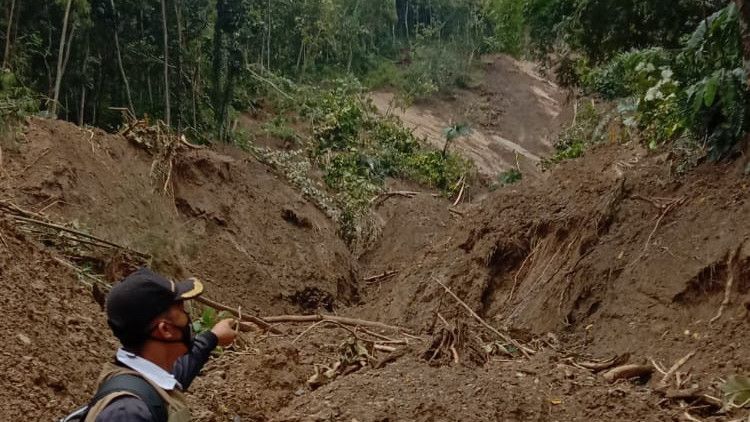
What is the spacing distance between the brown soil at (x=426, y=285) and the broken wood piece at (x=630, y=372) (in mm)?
84

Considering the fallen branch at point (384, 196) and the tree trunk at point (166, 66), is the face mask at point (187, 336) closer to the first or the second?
the tree trunk at point (166, 66)

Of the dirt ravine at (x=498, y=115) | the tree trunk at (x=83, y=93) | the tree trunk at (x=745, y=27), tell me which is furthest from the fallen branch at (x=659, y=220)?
the dirt ravine at (x=498, y=115)

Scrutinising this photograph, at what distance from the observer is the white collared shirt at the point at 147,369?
2.51 m

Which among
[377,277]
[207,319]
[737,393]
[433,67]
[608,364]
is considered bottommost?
[433,67]

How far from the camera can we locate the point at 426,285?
31.4 feet

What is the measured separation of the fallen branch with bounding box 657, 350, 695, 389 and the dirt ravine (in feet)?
70.2

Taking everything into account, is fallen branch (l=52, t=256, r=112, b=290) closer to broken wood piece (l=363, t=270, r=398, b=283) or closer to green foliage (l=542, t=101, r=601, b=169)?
broken wood piece (l=363, t=270, r=398, b=283)

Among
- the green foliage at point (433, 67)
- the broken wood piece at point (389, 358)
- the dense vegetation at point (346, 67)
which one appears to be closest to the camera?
the broken wood piece at point (389, 358)

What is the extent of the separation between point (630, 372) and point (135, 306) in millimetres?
4085

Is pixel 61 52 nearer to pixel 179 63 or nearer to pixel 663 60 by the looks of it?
pixel 179 63

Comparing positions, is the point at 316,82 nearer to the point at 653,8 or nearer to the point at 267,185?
the point at 267,185

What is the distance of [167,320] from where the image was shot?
2619mm

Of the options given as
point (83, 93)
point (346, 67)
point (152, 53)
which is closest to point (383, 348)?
point (83, 93)

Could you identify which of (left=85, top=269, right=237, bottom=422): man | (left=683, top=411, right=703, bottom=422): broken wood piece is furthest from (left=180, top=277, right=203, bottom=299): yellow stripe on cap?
(left=683, top=411, right=703, bottom=422): broken wood piece
